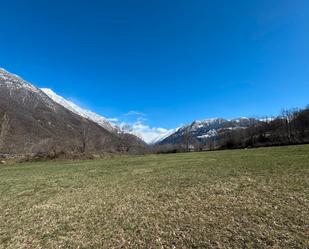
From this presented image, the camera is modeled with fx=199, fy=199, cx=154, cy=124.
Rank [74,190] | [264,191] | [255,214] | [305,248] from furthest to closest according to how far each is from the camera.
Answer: [74,190], [264,191], [255,214], [305,248]

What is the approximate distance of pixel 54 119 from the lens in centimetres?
18362

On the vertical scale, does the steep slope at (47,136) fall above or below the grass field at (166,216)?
above

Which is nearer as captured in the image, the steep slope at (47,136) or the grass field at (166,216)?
the grass field at (166,216)

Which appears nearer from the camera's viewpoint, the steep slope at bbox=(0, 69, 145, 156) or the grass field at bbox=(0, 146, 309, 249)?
the grass field at bbox=(0, 146, 309, 249)

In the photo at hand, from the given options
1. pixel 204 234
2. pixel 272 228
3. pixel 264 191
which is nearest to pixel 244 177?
pixel 264 191

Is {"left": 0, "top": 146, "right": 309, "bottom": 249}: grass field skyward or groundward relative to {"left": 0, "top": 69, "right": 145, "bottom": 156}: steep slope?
groundward

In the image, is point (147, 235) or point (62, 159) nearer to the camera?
point (147, 235)

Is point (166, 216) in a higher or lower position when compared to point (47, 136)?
lower

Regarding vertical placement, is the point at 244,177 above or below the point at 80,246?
above

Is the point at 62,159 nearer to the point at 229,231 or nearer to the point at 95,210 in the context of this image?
the point at 95,210

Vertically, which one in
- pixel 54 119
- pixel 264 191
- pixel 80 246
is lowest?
pixel 80 246

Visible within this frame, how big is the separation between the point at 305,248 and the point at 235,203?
3205mm

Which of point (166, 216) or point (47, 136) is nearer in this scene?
point (166, 216)

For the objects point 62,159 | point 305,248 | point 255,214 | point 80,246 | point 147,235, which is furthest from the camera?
point 62,159
